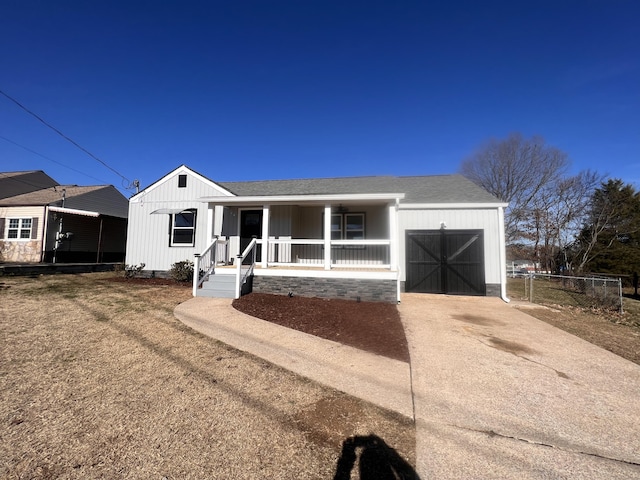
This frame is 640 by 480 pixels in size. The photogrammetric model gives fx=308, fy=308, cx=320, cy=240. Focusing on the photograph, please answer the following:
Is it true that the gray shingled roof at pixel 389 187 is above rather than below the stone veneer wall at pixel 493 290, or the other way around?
above

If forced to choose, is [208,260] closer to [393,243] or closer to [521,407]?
[393,243]

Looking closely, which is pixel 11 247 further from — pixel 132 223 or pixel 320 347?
pixel 320 347

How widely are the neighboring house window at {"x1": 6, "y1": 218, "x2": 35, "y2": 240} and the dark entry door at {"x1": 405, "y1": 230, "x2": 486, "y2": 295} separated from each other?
21.2 metres

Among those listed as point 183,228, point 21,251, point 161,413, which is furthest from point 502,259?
point 21,251

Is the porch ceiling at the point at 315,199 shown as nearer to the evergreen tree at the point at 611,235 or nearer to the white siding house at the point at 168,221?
the white siding house at the point at 168,221

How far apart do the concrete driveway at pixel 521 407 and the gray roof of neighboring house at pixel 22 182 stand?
3010cm

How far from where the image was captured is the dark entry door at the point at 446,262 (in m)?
10.4

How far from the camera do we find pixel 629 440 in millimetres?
2662

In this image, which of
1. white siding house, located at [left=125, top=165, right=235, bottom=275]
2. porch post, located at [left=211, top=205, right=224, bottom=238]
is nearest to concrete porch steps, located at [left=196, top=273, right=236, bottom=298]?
porch post, located at [left=211, top=205, right=224, bottom=238]

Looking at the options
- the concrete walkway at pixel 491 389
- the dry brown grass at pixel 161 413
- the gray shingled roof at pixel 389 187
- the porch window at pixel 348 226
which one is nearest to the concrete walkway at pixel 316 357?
the concrete walkway at pixel 491 389

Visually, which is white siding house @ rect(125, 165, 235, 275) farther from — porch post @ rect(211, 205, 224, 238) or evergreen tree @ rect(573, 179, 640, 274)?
evergreen tree @ rect(573, 179, 640, 274)

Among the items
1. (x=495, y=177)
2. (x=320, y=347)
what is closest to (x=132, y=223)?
(x=320, y=347)

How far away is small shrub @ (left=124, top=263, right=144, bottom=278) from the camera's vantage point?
12.5 meters

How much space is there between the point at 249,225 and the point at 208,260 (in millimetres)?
2479
